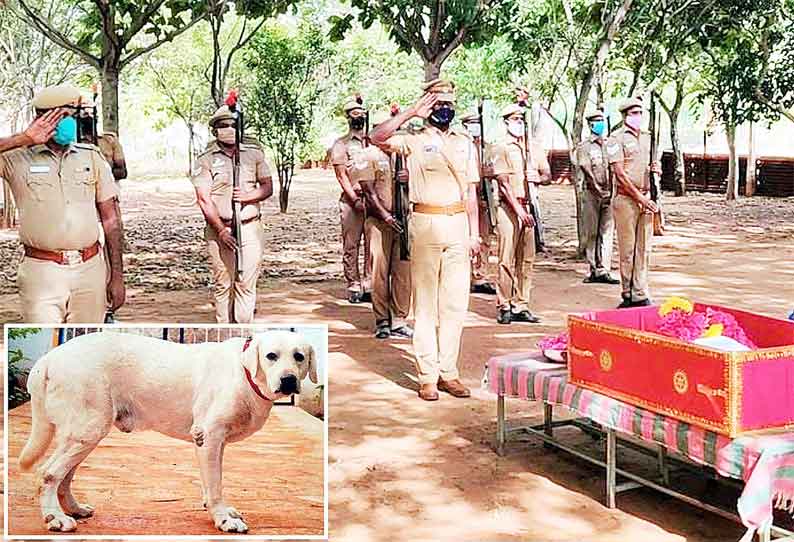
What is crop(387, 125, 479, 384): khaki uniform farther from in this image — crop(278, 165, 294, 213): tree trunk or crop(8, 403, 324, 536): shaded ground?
crop(278, 165, 294, 213): tree trunk

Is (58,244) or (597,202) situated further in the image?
(597,202)

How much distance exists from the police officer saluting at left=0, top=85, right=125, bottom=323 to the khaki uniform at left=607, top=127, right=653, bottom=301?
5346 millimetres

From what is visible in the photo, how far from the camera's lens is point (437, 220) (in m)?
6.12

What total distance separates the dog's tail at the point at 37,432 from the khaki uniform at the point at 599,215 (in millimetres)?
8594

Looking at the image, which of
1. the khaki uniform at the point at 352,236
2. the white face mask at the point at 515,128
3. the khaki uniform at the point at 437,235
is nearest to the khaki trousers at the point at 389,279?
the khaki uniform at the point at 352,236

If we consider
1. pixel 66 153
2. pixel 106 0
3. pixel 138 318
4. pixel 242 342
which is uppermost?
pixel 106 0

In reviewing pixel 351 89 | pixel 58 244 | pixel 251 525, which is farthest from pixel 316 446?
pixel 351 89

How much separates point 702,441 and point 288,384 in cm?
178

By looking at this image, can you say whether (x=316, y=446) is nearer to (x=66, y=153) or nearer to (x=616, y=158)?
(x=66, y=153)

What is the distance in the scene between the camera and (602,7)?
1492 cm

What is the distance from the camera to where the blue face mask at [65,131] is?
4.55 meters

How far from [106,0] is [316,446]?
9603 mm

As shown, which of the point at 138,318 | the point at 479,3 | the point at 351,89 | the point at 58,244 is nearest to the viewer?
the point at 58,244

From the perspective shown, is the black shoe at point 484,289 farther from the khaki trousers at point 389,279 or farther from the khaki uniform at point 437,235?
the khaki uniform at point 437,235
